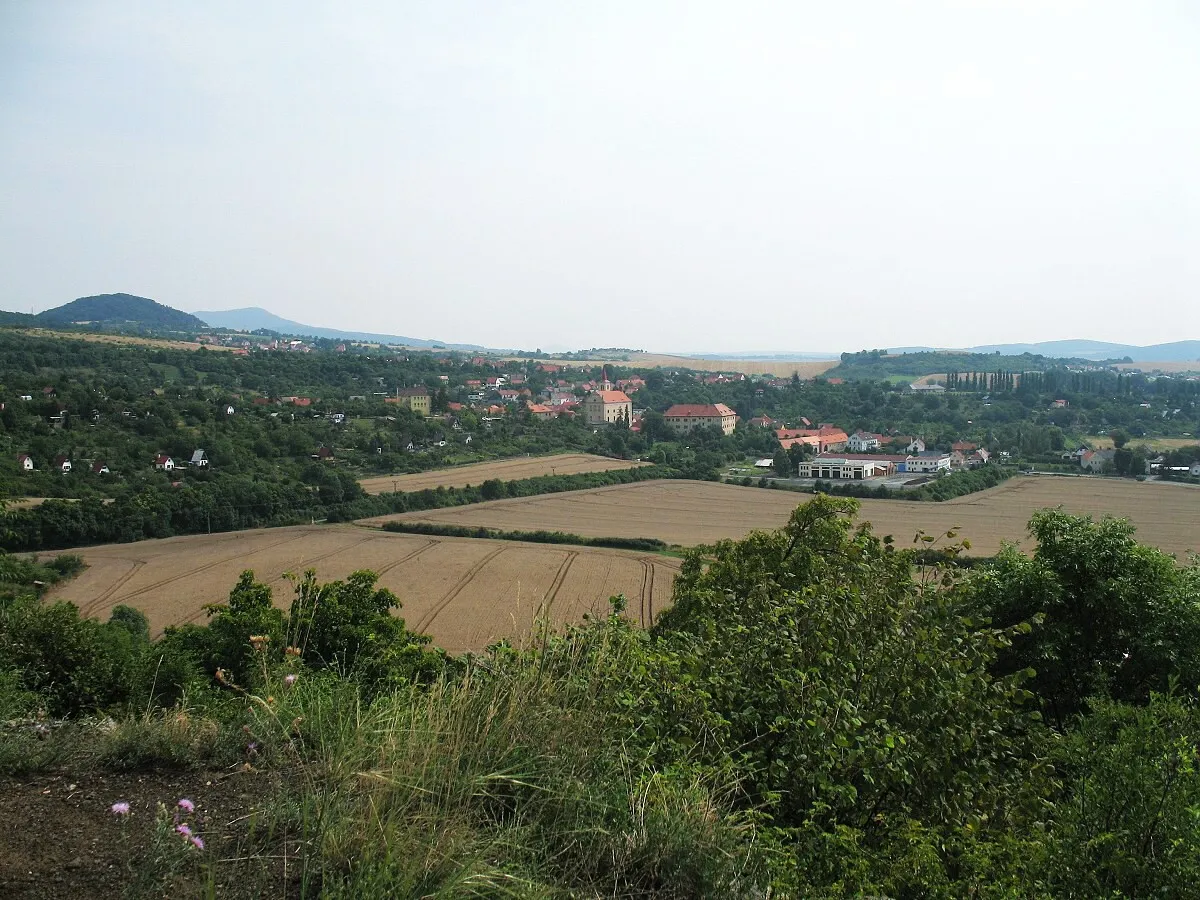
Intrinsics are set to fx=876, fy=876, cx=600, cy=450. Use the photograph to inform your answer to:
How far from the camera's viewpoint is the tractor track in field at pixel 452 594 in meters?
22.3

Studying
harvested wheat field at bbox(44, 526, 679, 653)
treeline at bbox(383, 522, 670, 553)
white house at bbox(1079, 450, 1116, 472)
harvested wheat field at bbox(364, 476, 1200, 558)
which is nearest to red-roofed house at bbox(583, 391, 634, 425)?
harvested wheat field at bbox(364, 476, 1200, 558)

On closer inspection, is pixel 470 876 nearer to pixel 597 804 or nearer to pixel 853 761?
pixel 597 804

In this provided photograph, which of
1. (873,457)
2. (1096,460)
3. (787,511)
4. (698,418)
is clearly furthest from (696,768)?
(698,418)

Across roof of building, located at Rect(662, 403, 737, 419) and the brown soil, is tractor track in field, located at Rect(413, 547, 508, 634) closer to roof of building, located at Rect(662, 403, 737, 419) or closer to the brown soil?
the brown soil

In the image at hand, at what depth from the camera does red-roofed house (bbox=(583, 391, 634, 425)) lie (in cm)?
8481

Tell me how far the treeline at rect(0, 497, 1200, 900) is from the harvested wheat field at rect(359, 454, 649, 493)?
3959cm

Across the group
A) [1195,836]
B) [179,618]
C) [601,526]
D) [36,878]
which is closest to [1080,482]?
[601,526]

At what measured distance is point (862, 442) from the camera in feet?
223

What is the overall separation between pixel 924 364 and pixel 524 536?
391 ft

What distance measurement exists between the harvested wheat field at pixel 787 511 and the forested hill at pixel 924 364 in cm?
8788

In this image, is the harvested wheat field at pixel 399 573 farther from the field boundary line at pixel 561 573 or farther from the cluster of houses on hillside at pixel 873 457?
the cluster of houses on hillside at pixel 873 457

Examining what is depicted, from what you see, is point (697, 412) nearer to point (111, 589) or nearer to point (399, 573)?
point (399, 573)

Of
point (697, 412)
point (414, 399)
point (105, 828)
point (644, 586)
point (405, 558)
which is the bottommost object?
point (405, 558)

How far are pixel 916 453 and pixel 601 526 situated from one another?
98.7ft
